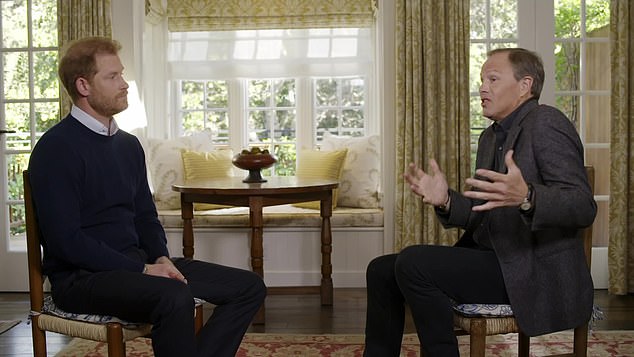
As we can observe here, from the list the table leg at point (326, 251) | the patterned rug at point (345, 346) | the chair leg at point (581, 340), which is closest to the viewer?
the chair leg at point (581, 340)

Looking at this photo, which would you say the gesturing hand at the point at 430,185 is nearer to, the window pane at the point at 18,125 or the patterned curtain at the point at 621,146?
the patterned curtain at the point at 621,146

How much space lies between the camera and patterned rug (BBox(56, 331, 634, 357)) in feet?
11.9

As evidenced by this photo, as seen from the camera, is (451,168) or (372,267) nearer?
(372,267)

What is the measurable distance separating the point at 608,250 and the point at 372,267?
98.0 inches

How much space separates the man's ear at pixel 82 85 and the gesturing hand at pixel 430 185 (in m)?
1.08

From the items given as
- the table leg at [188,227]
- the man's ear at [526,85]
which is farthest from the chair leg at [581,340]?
the table leg at [188,227]

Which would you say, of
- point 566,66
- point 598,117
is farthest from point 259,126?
point 598,117

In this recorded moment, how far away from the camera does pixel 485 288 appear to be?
2.50m

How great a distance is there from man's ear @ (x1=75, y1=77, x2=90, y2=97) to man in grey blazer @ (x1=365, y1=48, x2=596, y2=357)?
110 cm

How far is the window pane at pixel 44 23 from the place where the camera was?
501cm

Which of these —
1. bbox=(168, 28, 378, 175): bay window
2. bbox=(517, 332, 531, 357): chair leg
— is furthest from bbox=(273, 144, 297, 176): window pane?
bbox=(517, 332, 531, 357): chair leg

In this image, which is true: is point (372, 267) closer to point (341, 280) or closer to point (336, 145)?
point (341, 280)

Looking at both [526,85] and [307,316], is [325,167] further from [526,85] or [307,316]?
[526,85]

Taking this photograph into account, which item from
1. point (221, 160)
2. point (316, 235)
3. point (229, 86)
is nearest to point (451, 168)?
point (316, 235)
